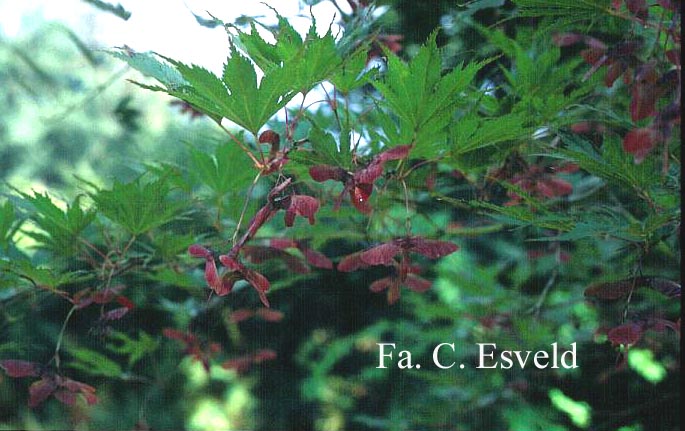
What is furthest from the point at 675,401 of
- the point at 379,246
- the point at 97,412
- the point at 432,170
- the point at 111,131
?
the point at 111,131

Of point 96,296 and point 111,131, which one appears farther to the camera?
point 111,131

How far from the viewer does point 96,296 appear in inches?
35.1

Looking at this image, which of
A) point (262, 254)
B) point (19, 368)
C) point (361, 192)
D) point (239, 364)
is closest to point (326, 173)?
point (361, 192)

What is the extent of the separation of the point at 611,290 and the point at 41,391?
2.11 feet

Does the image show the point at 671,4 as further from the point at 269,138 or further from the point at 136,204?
the point at 136,204

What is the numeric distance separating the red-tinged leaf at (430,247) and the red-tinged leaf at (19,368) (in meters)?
0.48

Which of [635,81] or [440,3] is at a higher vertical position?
[440,3]

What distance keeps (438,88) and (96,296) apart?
0.49m

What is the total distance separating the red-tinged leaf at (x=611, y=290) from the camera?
73 centimetres

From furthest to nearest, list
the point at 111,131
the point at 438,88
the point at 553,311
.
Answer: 1. the point at 111,131
2. the point at 553,311
3. the point at 438,88

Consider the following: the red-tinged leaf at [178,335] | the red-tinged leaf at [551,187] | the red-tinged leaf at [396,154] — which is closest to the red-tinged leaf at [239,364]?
the red-tinged leaf at [178,335]

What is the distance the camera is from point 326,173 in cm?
67

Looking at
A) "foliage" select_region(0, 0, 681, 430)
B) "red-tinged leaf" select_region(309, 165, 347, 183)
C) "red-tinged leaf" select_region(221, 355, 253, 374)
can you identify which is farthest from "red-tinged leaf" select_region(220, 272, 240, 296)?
"red-tinged leaf" select_region(221, 355, 253, 374)

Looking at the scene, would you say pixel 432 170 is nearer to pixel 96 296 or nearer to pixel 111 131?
pixel 96 296
